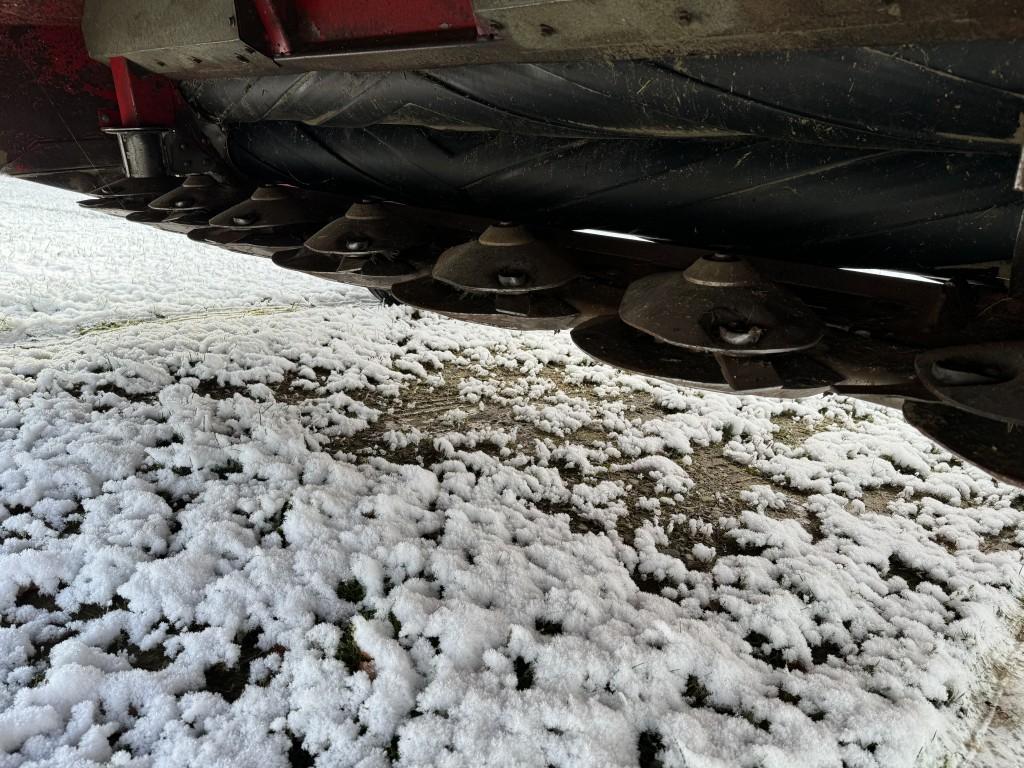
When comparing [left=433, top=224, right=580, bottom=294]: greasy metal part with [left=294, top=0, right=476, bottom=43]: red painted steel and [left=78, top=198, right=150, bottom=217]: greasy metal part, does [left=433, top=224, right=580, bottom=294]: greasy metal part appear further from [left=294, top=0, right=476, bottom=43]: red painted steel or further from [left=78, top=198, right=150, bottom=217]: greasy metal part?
[left=78, top=198, right=150, bottom=217]: greasy metal part

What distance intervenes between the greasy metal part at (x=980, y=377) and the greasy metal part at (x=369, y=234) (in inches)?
47.1

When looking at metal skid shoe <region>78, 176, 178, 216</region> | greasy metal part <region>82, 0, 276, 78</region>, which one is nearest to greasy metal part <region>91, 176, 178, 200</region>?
metal skid shoe <region>78, 176, 178, 216</region>

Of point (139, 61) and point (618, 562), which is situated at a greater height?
point (139, 61)

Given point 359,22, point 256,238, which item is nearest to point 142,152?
point 256,238

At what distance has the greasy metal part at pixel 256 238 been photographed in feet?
6.77

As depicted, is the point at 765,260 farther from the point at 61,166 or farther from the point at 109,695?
the point at 61,166

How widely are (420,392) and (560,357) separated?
0.71 metres

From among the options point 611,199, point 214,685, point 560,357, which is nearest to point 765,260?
point 611,199

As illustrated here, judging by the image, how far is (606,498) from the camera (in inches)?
81.7

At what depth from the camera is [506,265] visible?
59.4 inches

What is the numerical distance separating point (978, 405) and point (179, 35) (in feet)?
5.34

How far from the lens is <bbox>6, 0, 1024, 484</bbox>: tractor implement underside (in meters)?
0.94

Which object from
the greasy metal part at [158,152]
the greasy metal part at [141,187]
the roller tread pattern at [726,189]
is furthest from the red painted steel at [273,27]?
the greasy metal part at [141,187]

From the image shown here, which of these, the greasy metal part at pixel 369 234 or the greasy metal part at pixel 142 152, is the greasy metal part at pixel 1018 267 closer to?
the greasy metal part at pixel 369 234
